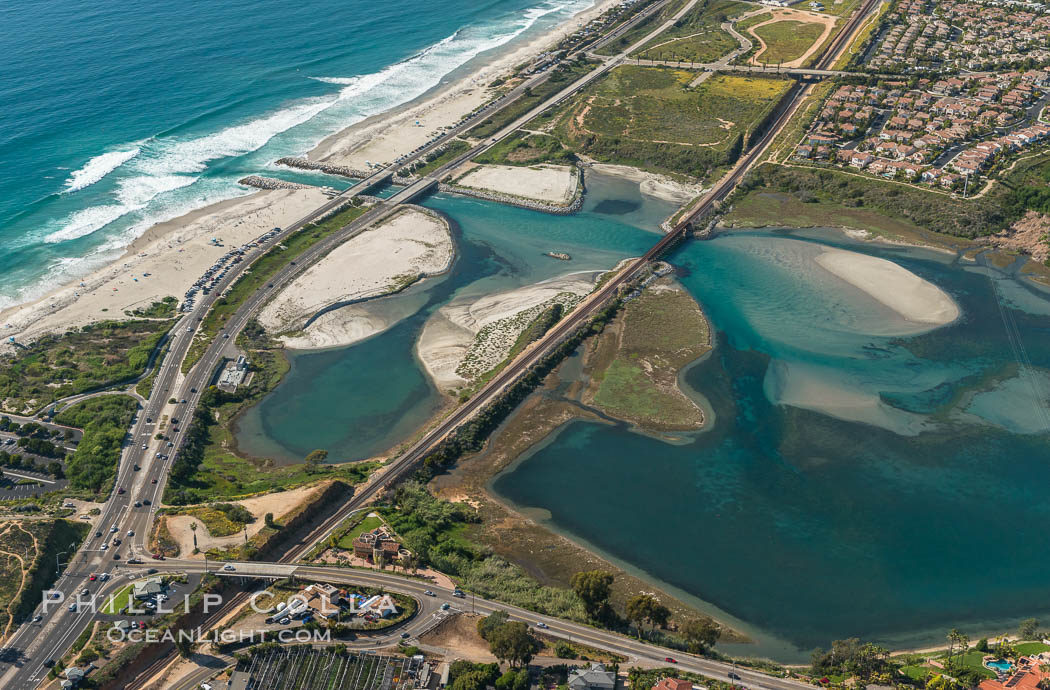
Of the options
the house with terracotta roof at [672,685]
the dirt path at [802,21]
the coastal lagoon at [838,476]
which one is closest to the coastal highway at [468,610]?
the house with terracotta roof at [672,685]

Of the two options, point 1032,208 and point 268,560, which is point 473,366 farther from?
point 1032,208

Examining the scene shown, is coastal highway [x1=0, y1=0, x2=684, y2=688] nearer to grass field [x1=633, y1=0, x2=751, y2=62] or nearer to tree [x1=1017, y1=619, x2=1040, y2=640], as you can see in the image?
tree [x1=1017, y1=619, x2=1040, y2=640]

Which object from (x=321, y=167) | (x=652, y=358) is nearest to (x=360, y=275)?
(x=321, y=167)

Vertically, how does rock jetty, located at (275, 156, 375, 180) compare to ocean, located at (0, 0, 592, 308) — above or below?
below

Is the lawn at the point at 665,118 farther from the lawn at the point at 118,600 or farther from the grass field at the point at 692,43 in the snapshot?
the lawn at the point at 118,600

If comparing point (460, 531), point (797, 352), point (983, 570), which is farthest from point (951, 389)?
point (460, 531)

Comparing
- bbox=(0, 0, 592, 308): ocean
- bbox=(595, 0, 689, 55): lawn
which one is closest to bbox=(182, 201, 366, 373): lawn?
bbox=(0, 0, 592, 308): ocean
